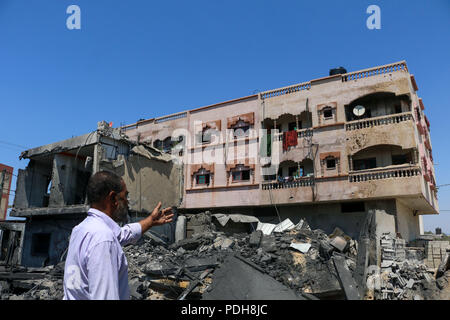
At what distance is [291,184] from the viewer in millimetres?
22984

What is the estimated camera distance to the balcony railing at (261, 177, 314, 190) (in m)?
22.5

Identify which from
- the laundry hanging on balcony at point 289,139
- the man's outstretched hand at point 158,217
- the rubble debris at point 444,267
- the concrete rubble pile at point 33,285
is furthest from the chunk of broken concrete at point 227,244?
the man's outstretched hand at point 158,217

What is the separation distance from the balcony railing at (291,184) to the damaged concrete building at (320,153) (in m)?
0.07

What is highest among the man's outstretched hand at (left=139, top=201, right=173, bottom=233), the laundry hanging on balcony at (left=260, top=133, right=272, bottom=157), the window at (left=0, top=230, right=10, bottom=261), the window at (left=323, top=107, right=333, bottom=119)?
the window at (left=323, top=107, right=333, bottom=119)

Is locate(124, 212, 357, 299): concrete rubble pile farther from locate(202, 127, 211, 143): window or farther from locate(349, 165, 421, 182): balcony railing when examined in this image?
locate(202, 127, 211, 143): window

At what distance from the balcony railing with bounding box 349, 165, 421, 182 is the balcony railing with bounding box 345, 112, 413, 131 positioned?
310cm

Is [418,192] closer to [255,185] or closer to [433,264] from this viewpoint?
[433,264]

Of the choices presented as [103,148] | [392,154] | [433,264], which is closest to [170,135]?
[103,148]

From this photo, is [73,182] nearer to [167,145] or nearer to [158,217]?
[167,145]

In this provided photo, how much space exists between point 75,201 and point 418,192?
64.4 ft

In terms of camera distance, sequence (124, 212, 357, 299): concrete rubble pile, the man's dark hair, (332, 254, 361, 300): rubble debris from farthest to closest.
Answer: (124, 212, 357, 299): concrete rubble pile, (332, 254, 361, 300): rubble debris, the man's dark hair

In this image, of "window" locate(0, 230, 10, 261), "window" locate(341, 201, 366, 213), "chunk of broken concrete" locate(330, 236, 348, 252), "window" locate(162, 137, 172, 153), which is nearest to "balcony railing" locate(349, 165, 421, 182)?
"window" locate(341, 201, 366, 213)
